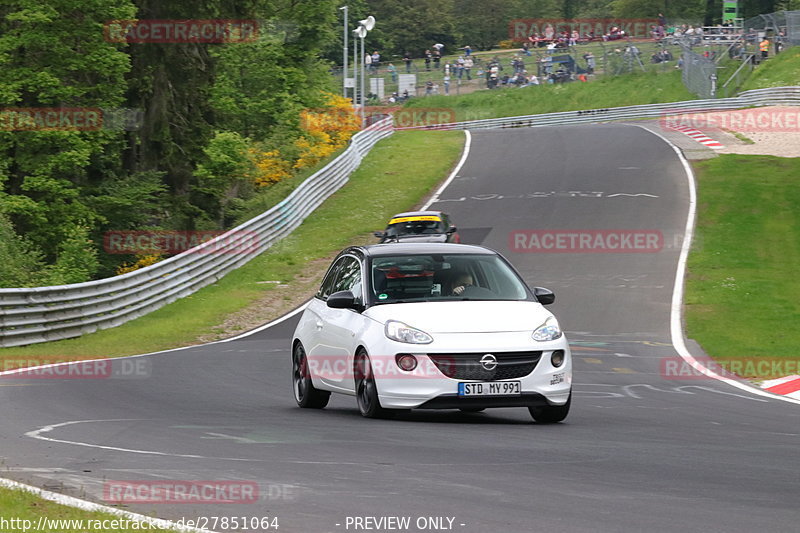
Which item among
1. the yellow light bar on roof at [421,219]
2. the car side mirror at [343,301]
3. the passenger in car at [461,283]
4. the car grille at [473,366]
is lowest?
the yellow light bar on roof at [421,219]

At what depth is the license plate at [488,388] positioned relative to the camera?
10.4 metres

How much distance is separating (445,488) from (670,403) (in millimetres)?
6422

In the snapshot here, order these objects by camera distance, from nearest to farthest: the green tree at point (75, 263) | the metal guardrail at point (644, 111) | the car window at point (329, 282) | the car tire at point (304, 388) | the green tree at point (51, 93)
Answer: the car tire at point (304, 388) < the car window at point (329, 282) < the green tree at point (75, 263) < the green tree at point (51, 93) < the metal guardrail at point (644, 111)

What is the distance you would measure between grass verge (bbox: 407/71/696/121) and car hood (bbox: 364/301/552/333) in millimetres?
66439

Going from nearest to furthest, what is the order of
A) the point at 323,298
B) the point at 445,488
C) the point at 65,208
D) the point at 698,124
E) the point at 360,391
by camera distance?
the point at 445,488
the point at 360,391
the point at 323,298
the point at 65,208
the point at 698,124

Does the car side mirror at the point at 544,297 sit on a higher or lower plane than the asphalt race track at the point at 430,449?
higher

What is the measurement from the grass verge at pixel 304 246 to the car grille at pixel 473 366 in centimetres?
1164

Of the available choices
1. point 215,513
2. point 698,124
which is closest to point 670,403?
point 215,513

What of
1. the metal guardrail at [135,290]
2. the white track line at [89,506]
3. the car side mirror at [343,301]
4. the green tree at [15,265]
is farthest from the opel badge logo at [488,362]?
the green tree at [15,265]

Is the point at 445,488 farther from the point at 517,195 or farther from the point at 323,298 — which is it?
the point at 517,195

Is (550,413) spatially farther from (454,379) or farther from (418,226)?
(418,226)

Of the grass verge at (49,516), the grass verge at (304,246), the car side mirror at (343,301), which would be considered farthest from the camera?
the grass verge at (304,246)

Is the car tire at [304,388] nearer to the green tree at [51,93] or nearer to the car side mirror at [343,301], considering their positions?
the car side mirror at [343,301]

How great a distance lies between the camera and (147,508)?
679cm
